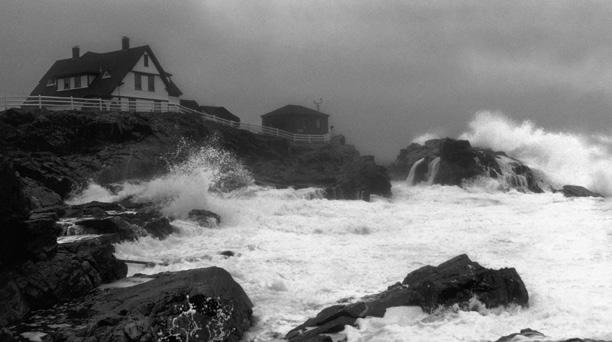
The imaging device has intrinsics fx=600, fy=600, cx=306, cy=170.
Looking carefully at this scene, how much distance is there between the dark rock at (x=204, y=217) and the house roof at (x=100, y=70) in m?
24.0

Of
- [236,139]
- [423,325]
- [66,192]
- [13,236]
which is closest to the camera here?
[423,325]

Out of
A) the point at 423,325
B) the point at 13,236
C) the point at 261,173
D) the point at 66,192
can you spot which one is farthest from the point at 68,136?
the point at 423,325

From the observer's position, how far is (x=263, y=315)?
11.4m

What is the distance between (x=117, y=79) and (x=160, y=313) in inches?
1414

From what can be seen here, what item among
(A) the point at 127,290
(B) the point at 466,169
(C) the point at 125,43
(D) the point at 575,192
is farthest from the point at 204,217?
(C) the point at 125,43

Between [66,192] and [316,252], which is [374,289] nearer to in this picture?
[316,252]

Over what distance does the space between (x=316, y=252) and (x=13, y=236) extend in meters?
8.46

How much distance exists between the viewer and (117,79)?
42.9 metres

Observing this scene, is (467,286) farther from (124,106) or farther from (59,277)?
(124,106)

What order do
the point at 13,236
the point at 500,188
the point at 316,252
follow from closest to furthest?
the point at 13,236 → the point at 316,252 → the point at 500,188

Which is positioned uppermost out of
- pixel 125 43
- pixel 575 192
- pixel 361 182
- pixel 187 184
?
pixel 125 43

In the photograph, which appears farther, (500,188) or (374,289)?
(500,188)

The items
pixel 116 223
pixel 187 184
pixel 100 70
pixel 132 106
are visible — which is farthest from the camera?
pixel 100 70

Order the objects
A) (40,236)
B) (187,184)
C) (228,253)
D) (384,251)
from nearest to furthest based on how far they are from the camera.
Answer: (40,236) < (228,253) < (384,251) < (187,184)
